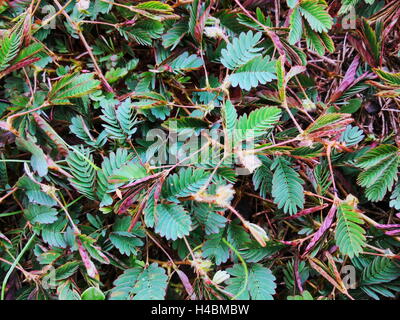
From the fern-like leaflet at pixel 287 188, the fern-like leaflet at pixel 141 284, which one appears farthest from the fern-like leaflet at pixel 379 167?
the fern-like leaflet at pixel 141 284

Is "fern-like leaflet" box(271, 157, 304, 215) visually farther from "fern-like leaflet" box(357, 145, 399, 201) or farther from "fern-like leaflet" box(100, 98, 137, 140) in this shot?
"fern-like leaflet" box(100, 98, 137, 140)

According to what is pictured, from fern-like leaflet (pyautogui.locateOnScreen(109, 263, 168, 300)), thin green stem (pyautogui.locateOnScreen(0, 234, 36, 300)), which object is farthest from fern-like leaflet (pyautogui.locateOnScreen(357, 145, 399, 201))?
thin green stem (pyautogui.locateOnScreen(0, 234, 36, 300))

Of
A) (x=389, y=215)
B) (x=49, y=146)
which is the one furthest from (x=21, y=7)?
(x=389, y=215)

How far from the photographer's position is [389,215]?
40.9 inches

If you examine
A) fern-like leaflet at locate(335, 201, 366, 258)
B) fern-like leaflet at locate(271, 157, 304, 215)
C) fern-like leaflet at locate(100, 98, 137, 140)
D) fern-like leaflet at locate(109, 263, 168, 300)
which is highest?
fern-like leaflet at locate(100, 98, 137, 140)

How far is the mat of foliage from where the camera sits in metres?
0.90

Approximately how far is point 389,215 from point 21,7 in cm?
116

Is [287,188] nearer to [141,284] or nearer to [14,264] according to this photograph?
[141,284]

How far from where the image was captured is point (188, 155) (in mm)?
944

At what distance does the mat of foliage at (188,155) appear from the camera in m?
0.90

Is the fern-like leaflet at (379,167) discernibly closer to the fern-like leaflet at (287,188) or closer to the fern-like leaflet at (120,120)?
the fern-like leaflet at (287,188)

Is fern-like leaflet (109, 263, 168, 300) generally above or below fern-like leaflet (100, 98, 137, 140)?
below

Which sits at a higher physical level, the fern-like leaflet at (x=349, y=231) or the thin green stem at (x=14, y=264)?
the fern-like leaflet at (x=349, y=231)
